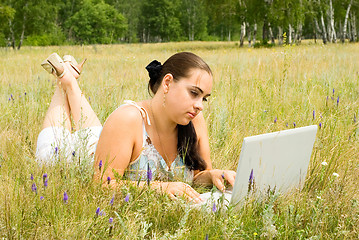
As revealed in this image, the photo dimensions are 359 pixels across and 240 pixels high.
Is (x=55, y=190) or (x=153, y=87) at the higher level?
(x=153, y=87)

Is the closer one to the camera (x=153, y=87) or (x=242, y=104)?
(x=153, y=87)

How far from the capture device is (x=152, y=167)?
2570mm

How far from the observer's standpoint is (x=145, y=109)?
2.57 metres

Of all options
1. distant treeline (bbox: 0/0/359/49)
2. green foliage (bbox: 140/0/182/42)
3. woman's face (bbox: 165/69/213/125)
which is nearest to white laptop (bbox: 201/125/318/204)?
woman's face (bbox: 165/69/213/125)

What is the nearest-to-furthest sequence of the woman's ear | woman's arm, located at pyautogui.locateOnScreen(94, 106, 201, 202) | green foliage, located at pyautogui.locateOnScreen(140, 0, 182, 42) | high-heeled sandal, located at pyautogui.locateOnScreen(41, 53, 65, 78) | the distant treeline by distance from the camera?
woman's arm, located at pyautogui.locateOnScreen(94, 106, 201, 202), the woman's ear, high-heeled sandal, located at pyautogui.locateOnScreen(41, 53, 65, 78), the distant treeline, green foliage, located at pyautogui.locateOnScreen(140, 0, 182, 42)

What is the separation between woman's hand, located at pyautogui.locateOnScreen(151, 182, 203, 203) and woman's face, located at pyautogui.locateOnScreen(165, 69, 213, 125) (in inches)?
15.8

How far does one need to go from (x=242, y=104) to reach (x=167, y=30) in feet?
188

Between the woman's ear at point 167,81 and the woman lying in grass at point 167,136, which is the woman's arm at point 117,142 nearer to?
the woman lying in grass at point 167,136

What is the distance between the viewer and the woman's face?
2.33 m

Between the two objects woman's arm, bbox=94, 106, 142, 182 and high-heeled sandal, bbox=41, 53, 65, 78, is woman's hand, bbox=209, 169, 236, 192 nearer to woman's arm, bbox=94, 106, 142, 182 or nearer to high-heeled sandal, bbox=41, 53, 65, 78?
woman's arm, bbox=94, 106, 142, 182

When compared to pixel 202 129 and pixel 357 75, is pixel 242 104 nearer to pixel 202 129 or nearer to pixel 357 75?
pixel 202 129

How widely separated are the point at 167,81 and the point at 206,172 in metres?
0.62

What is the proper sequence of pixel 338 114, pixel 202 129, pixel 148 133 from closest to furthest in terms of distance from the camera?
1. pixel 148 133
2. pixel 202 129
3. pixel 338 114

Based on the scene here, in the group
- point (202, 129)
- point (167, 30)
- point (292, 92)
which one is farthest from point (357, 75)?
point (167, 30)
